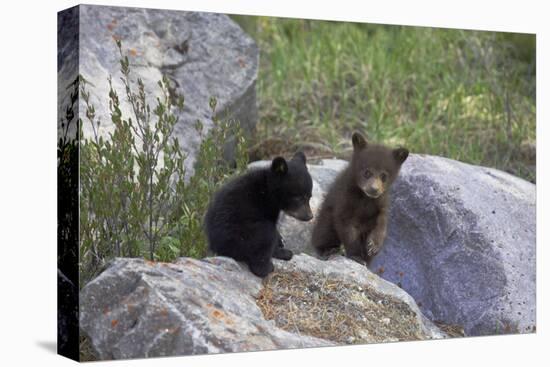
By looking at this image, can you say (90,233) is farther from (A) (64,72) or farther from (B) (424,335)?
(B) (424,335)

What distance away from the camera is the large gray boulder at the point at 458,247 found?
8188mm

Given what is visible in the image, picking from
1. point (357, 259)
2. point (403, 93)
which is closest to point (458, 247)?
point (357, 259)

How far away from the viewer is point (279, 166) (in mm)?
6598

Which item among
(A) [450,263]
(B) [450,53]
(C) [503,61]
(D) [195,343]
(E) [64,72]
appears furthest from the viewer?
(B) [450,53]

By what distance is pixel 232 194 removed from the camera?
6.62m

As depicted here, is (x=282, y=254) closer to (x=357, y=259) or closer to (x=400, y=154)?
(x=357, y=259)

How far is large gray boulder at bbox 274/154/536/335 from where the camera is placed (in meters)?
8.19

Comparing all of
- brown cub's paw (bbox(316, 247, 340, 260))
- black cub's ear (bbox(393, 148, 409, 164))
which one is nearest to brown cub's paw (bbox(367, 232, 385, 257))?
brown cub's paw (bbox(316, 247, 340, 260))

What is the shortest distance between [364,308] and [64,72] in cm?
301

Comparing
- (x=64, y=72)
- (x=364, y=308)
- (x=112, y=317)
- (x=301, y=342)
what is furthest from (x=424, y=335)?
(x=64, y=72)

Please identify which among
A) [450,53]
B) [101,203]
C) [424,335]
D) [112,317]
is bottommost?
[424,335]

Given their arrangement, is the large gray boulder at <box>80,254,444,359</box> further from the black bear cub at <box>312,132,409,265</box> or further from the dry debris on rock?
the black bear cub at <box>312,132,409,265</box>

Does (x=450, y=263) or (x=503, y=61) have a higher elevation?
(x=503, y=61)

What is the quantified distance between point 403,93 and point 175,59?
3565 mm
